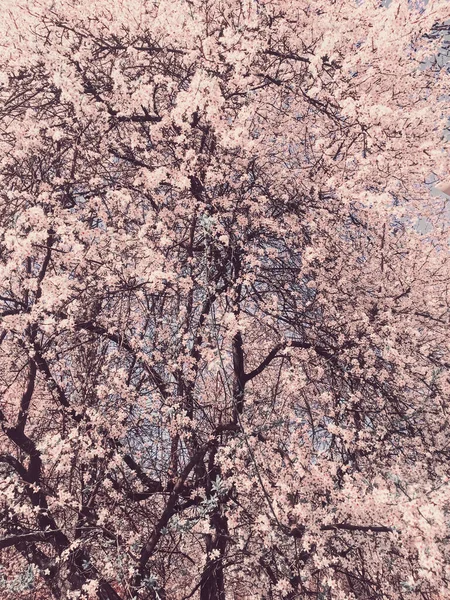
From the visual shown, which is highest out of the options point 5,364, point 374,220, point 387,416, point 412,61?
point 412,61

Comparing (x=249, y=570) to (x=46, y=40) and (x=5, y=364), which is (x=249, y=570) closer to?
(x=5, y=364)

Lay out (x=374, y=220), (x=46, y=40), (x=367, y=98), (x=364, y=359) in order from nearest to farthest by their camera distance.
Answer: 1. (x=367, y=98)
2. (x=46, y=40)
3. (x=364, y=359)
4. (x=374, y=220)

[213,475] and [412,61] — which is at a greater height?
[412,61]


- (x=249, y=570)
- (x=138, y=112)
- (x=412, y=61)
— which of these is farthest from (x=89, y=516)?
(x=412, y=61)

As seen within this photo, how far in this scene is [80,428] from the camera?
14.4 feet

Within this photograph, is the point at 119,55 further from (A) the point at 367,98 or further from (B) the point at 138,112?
(A) the point at 367,98

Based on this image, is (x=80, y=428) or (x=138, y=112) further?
(x=138, y=112)

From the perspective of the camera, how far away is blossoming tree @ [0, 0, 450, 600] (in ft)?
13.5

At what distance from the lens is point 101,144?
5.02m

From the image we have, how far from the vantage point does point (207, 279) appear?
422 centimetres

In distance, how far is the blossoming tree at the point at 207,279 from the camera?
4.11 meters

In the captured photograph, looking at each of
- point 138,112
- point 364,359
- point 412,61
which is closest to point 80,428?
point 364,359

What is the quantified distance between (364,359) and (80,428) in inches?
123

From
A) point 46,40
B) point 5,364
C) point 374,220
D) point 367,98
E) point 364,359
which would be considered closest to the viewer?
point 367,98
